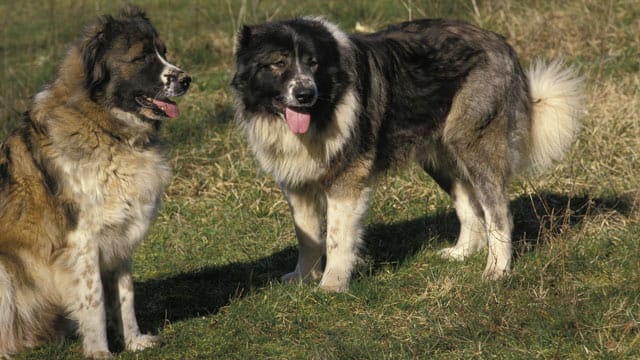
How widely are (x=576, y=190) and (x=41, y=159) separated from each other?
3991mm

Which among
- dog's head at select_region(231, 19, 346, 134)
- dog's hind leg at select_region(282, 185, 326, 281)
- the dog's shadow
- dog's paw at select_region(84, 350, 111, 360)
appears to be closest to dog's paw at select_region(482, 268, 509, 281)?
the dog's shadow

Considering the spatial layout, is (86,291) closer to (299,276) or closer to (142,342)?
(142,342)

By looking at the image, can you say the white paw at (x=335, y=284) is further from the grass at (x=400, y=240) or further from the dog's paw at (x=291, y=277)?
the dog's paw at (x=291, y=277)

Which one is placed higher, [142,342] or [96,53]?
[96,53]

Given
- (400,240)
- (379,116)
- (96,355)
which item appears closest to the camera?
(96,355)

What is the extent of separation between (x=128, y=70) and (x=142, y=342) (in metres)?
1.40

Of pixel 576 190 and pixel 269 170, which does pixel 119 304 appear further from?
Result: pixel 576 190

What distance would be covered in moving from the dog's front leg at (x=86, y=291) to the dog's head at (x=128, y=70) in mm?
672

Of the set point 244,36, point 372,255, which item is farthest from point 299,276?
point 244,36

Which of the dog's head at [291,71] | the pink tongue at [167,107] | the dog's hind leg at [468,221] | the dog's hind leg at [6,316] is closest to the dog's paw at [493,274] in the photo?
the dog's hind leg at [468,221]

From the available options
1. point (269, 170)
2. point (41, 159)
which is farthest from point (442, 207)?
point (41, 159)

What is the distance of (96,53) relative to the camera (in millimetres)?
4055

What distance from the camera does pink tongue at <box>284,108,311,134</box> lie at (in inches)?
192

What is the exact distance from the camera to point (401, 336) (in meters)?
4.34
